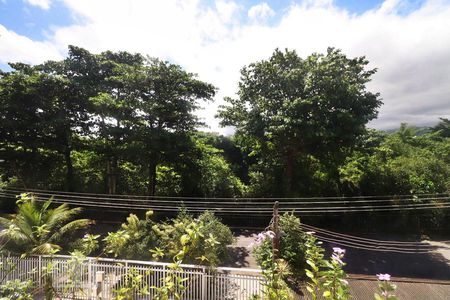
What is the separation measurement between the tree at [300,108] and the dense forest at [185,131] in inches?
1.9

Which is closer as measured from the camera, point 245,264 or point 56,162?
point 245,264

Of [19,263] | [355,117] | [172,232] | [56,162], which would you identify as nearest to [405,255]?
[355,117]

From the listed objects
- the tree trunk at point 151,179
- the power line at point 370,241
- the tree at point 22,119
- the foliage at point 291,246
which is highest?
the tree at point 22,119

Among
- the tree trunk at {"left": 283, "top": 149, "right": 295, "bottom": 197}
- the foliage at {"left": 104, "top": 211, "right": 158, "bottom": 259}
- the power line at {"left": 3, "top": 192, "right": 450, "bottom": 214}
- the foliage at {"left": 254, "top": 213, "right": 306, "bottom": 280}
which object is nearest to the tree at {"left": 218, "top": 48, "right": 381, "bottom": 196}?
the tree trunk at {"left": 283, "top": 149, "right": 295, "bottom": 197}

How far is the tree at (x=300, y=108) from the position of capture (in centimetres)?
1137

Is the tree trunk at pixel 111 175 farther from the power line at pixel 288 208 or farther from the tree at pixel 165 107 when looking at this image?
the tree at pixel 165 107

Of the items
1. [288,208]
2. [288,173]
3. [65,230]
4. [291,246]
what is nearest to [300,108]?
[288,173]

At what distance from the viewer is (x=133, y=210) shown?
14.1 m

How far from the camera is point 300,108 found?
11.4 m

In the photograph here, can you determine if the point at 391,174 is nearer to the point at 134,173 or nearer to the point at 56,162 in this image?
the point at 134,173

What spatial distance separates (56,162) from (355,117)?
→ 14.9 meters

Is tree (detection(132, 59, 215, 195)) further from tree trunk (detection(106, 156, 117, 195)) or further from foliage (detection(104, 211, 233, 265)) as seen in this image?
foliage (detection(104, 211, 233, 265))

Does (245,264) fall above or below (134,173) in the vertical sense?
below

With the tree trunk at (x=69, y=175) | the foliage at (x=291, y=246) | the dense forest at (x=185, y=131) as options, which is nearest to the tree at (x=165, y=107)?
the dense forest at (x=185, y=131)
